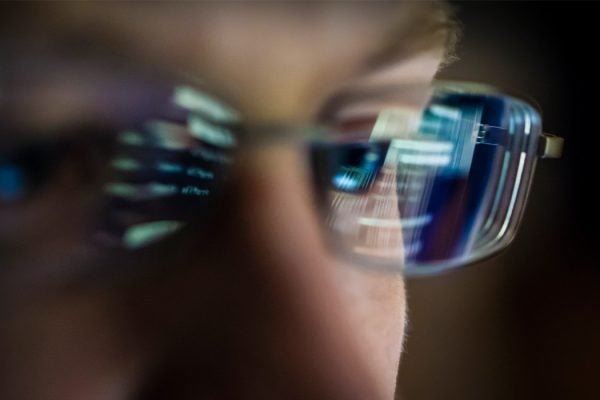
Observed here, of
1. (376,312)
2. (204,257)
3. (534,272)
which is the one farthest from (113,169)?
(534,272)

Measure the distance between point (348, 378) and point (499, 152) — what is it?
25 cm

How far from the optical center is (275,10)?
459mm

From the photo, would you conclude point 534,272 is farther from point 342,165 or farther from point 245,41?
point 245,41

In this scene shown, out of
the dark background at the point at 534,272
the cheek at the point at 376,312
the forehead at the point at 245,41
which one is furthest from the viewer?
the dark background at the point at 534,272

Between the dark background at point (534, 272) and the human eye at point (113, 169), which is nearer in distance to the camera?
the human eye at point (113, 169)

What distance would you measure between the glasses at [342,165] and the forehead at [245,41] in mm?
16

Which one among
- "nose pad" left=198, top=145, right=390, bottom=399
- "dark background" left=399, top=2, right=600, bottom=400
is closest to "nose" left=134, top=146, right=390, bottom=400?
"nose pad" left=198, top=145, right=390, bottom=399

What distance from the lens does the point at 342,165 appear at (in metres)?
0.51

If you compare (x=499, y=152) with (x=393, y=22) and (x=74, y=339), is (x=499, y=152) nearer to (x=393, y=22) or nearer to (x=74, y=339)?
(x=393, y=22)

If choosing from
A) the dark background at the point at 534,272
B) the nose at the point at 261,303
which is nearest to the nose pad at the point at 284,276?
the nose at the point at 261,303

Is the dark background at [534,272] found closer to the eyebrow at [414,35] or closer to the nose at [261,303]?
the eyebrow at [414,35]

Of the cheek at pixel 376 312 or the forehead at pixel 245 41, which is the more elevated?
the forehead at pixel 245 41

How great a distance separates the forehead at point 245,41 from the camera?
0.44 metres

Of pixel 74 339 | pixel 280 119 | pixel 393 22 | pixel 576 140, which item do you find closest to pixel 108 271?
pixel 74 339
